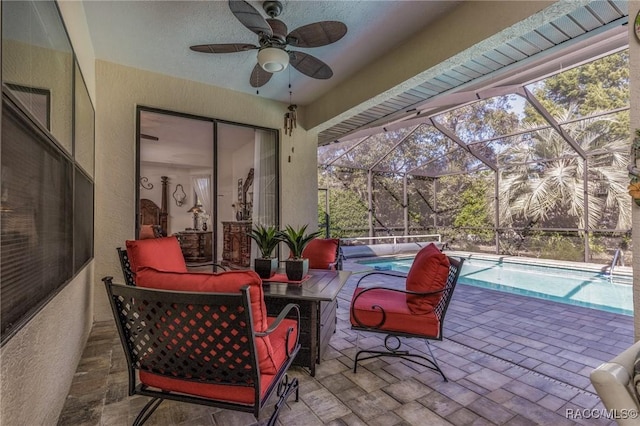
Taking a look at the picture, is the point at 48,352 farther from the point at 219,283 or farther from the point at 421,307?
the point at 421,307

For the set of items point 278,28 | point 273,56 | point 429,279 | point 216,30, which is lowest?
point 429,279

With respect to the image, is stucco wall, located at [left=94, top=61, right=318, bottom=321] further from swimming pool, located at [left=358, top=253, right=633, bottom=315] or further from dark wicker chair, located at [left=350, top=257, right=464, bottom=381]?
swimming pool, located at [left=358, top=253, right=633, bottom=315]

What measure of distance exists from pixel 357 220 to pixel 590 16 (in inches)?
308

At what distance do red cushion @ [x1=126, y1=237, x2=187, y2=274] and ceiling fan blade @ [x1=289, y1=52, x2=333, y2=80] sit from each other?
6.84 feet

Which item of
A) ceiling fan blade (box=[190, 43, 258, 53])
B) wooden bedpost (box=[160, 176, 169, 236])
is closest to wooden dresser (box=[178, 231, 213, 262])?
wooden bedpost (box=[160, 176, 169, 236])

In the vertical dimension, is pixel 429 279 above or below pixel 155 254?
below

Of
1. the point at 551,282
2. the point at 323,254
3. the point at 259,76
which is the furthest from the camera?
the point at 551,282

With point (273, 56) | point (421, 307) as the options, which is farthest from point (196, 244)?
point (421, 307)

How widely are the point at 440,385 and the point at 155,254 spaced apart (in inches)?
98.9

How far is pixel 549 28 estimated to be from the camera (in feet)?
8.70

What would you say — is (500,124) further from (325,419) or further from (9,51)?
(9,51)

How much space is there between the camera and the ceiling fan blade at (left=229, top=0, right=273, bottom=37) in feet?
6.62

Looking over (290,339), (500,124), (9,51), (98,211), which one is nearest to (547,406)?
(290,339)

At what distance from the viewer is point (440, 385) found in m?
2.20
